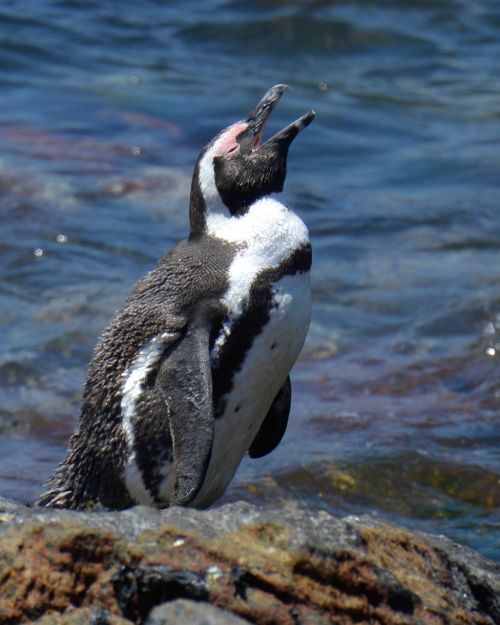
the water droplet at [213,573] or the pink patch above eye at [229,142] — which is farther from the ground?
the pink patch above eye at [229,142]

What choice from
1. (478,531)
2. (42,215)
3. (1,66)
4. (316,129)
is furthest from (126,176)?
(478,531)

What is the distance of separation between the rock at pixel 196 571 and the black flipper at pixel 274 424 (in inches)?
78.2

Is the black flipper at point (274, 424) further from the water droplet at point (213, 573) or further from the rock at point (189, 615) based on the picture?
the rock at point (189, 615)

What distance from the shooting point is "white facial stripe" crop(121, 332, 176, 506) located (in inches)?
196

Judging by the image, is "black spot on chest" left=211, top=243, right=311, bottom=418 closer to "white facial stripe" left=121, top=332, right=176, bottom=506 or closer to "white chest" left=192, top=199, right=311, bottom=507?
"white chest" left=192, top=199, right=311, bottom=507

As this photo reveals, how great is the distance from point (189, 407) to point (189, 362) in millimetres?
166

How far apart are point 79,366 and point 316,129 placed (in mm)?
6522

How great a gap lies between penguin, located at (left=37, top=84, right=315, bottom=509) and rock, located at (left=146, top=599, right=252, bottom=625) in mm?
1555

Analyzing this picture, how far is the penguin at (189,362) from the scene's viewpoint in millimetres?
4957

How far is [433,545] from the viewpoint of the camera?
13.0 ft

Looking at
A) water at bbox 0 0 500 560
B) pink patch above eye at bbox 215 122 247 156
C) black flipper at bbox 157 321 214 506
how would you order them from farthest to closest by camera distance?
water at bbox 0 0 500 560, pink patch above eye at bbox 215 122 247 156, black flipper at bbox 157 321 214 506

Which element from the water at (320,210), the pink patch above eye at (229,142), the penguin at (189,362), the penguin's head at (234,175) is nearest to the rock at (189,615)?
the penguin at (189,362)

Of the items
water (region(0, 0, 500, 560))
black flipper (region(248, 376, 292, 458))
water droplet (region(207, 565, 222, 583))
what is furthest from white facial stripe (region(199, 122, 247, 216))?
water droplet (region(207, 565, 222, 583))

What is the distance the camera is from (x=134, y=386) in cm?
498
